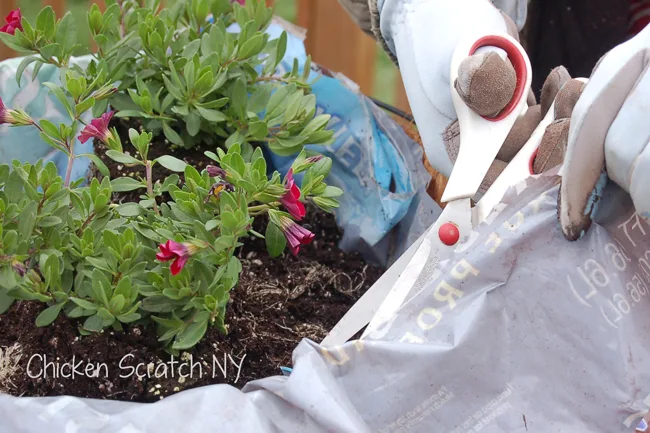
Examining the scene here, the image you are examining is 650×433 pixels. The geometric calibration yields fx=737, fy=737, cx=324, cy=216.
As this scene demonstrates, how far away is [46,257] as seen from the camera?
24.1 inches

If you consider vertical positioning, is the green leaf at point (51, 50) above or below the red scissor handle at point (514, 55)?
below

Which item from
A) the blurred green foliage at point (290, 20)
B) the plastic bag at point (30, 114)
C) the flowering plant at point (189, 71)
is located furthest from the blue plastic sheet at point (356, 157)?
the blurred green foliage at point (290, 20)

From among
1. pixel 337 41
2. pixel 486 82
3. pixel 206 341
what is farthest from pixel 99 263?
pixel 337 41

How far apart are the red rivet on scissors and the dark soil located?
0.20 metres

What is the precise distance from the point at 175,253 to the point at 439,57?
14.1 inches

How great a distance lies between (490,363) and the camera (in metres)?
0.56

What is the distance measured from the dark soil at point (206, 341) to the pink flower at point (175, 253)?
5.9 inches

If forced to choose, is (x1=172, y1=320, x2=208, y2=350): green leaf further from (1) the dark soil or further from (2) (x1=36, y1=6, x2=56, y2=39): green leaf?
(2) (x1=36, y1=6, x2=56, y2=39): green leaf

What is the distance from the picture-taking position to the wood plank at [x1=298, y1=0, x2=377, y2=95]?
1.94m

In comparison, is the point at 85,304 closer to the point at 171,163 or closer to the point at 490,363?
the point at 171,163

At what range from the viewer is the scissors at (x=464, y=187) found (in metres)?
0.65

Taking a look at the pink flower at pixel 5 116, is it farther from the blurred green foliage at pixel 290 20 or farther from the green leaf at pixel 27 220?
the blurred green foliage at pixel 290 20

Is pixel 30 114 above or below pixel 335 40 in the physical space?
above

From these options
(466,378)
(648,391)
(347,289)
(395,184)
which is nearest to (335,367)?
(466,378)
